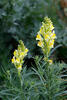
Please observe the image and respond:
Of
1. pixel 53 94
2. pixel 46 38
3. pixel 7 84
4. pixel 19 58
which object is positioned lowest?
pixel 53 94

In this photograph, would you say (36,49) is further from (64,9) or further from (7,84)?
(64,9)

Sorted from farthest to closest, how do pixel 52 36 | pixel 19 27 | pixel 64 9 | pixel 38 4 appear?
pixel 64 9
pixel 38 4
pixel 19 27
pixel 52 36

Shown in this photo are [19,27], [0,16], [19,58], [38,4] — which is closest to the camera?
[19,58]

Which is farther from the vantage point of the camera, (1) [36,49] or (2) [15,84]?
(1) [36,49]

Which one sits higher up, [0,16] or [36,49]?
[0,16]

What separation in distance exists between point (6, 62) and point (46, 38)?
85cm

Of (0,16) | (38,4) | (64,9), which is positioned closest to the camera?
(0,16)

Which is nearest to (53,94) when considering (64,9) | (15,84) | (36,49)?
(15,84)

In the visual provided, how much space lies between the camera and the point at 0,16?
2.69m

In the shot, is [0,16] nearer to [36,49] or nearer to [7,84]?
[36,49]

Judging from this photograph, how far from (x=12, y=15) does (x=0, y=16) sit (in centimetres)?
20

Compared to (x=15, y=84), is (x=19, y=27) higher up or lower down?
higher up

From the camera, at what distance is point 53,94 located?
191cm

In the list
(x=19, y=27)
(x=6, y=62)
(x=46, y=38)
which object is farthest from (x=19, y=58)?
(x=19, y=27)
